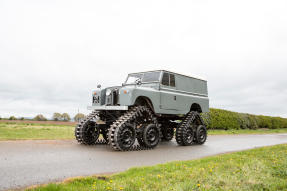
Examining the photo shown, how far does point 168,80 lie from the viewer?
9.88m

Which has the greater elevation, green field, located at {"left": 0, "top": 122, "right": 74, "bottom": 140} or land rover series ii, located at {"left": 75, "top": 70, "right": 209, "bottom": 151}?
land rover series ii, located at {"left": 75, "top": 70, "right": 209, "bottom": 151}

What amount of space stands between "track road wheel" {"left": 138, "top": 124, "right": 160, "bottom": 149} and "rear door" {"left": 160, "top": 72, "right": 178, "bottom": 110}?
1076 mm

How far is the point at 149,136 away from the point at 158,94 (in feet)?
5.54

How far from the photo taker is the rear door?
30.7ft

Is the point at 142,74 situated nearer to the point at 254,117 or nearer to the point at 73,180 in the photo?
the point at 73,180

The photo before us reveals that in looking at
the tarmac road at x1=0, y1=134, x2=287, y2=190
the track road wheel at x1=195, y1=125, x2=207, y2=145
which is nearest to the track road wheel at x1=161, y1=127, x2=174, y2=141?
the track road wheel at x1=195, y1=125, x2=207, y2=145

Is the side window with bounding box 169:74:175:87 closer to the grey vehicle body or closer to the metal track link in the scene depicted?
the grey vehicle body

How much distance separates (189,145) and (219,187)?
21.7 feet

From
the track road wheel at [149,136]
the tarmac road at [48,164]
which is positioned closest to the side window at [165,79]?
the track road wheel at [149,136]

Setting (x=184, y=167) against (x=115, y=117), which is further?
(x=115, y=117)

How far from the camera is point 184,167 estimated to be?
16.8 feet

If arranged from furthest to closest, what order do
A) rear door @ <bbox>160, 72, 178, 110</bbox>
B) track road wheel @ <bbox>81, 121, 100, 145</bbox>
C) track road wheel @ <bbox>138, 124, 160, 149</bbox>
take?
rear door @ <bbox>160, 72, 178, 110</bbox> < track road wheel @ <bbox>81, 121, 100, 145</bbox> < track road wheel @ <bbox>138, 124, 160, 149</bbox>

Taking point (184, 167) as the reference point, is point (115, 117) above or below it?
above

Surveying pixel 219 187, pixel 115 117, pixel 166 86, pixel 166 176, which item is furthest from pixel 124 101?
pixel 219 187
